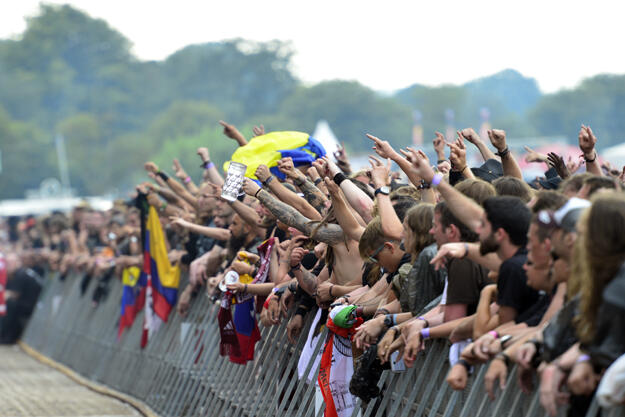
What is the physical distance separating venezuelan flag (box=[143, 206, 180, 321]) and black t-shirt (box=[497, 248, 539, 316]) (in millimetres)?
8083

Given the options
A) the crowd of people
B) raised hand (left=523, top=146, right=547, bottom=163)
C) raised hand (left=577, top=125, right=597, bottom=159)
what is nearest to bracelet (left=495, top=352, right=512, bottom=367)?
the crowd of people

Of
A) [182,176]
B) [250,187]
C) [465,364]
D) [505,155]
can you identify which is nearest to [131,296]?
[182,176]

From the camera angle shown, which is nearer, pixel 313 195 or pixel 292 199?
pixel 292 199

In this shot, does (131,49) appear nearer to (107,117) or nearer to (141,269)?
(107,117)

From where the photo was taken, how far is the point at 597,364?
174 inches

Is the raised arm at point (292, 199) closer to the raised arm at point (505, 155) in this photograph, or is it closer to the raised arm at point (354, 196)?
the raised arm at point (354, 196)

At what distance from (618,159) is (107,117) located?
12055 cm

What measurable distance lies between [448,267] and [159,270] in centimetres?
773

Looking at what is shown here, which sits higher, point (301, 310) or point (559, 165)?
point (559, 165)

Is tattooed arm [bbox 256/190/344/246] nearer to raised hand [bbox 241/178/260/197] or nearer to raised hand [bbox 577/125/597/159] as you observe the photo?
raised hand [bbox 241/178/260/197]

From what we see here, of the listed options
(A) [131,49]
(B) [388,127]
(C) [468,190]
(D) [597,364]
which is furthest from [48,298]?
(A) [131,49]

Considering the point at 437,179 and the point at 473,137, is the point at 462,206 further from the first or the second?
the point at 473,137

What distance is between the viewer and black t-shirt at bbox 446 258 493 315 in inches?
234

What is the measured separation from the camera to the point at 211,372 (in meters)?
10.8
